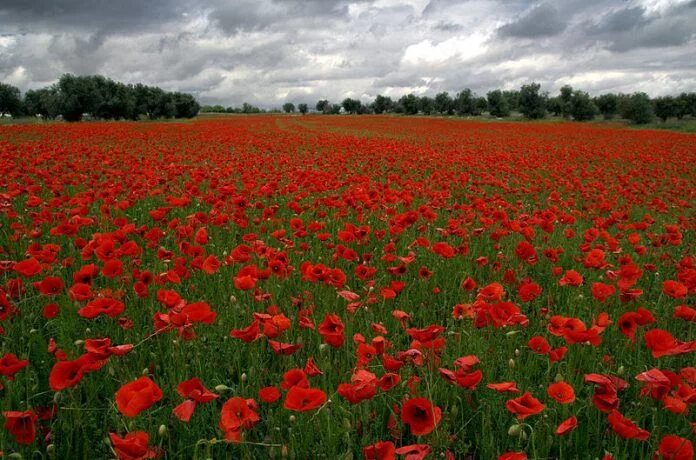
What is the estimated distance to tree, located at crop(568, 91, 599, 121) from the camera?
236 feet

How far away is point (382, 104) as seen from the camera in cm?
11250

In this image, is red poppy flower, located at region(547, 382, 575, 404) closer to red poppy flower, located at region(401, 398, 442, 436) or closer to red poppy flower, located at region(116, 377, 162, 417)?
red poppy flower, located at region(401, 398, 442, 436)

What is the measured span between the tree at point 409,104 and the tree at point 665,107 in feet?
142

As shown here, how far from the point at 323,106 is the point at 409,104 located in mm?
39703

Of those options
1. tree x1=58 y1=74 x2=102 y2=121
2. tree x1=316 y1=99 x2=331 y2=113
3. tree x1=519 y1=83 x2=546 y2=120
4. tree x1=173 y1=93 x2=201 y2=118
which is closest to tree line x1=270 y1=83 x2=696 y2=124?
tree x1=519 y1=83 x2=546 y2=120

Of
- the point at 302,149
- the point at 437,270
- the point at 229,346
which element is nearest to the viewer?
the point at 229,346

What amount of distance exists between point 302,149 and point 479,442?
1386 cm

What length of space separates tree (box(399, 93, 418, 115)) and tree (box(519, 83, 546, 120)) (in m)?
29.0

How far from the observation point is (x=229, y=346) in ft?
8.87

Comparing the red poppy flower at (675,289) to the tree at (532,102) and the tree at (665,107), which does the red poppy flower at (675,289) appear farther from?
the tree at (665,107)

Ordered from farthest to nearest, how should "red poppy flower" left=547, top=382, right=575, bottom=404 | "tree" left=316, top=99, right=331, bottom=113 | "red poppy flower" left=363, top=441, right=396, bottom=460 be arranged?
"tree" left=316, top=99, right=331, bottom=113 → "red poppy flower" left=547, top=382, right=575, bottom=404 → "red poppy flower" left=363, top=441, right=396, bottom=460

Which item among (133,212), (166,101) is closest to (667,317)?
(133,212)

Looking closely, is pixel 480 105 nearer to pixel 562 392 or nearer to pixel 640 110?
pixel 640 110

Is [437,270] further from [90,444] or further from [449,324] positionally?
[90,444]
